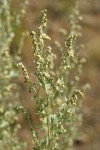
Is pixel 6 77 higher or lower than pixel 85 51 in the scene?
lower

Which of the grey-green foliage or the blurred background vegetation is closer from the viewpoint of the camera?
the grey-green foliage

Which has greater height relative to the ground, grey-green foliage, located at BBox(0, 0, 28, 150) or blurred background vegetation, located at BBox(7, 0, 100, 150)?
blurred background vegetation, located at BBox(7, 0, 100, 150)

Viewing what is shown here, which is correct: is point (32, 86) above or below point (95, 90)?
below

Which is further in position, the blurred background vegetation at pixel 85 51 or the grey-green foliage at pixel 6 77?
the blurred background vegetation at pixel 85 51

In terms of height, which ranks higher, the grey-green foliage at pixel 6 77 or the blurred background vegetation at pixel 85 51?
the blurred background vegetation at pixel 85 51

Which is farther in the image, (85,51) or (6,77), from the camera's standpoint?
(85,51)

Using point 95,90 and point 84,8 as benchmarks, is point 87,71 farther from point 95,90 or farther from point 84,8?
point 84,8

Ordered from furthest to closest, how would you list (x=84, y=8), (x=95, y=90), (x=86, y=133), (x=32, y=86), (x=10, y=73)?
(x=84, y=8)
(x=95, y=90)
(x=86, y=133)
(x=10, y=73)
(x=32, y=86)

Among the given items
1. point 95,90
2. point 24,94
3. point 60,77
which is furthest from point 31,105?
point 60,77
